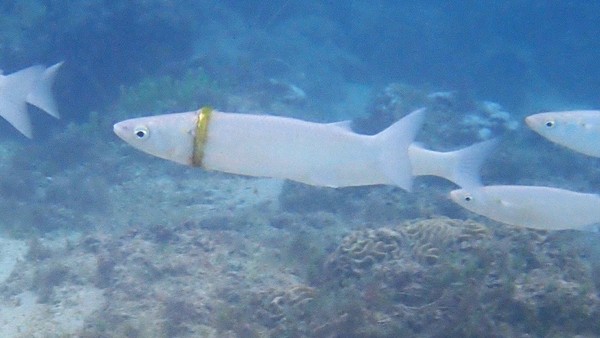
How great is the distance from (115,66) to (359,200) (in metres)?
9.13

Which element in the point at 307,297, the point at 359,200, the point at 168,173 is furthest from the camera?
the point at 168,173

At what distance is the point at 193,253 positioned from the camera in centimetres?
852

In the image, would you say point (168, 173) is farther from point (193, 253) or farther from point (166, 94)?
point (193, 253)

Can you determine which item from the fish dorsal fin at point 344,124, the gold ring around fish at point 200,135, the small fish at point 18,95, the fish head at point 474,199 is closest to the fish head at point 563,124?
the fish head at point 474,199

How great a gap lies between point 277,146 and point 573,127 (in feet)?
9.77

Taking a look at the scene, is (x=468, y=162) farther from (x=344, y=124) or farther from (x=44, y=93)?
(x=44, y=93)

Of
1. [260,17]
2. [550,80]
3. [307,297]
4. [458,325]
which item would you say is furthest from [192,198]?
[550,80]

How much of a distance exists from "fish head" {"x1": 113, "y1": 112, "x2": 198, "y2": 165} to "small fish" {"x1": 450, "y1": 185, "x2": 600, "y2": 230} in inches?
104

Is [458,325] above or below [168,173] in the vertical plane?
below

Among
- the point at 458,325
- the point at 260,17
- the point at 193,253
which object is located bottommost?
the point at 458,325

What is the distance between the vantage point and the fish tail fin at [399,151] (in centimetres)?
342

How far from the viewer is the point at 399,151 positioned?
3.43 m

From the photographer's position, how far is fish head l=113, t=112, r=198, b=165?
10.4 ft

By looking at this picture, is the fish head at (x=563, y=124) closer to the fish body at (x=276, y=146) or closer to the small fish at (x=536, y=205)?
the small fish at (x=536, y=205)
